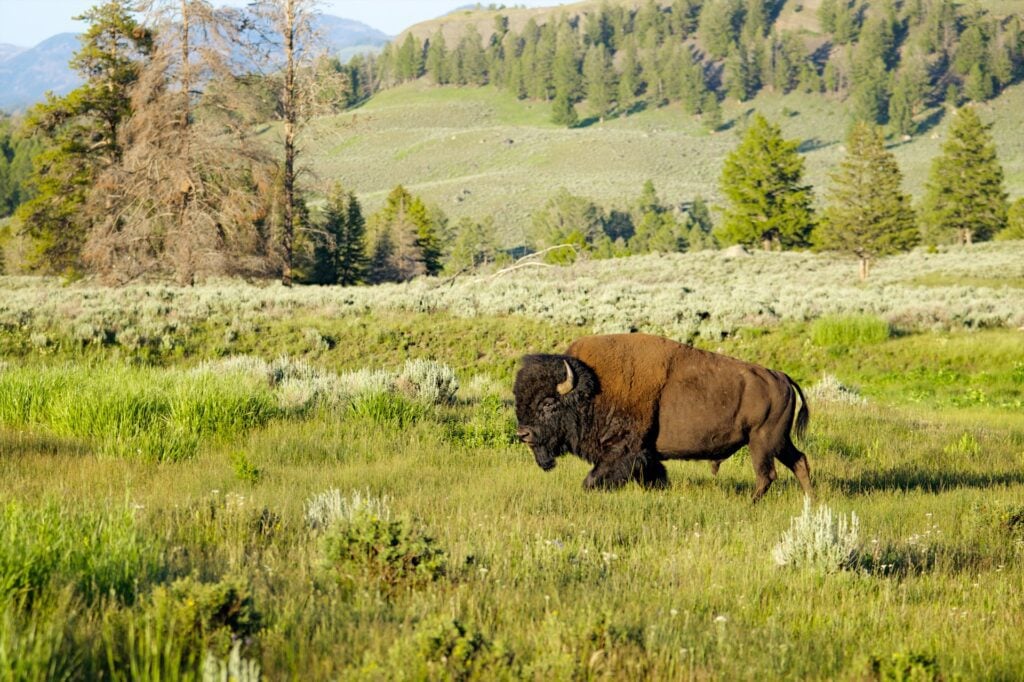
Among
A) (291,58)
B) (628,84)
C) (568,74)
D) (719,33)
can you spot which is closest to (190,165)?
(291,58)

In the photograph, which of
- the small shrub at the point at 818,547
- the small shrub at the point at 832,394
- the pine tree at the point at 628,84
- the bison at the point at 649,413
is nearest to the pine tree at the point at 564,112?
the pine tree at the point at 628,84

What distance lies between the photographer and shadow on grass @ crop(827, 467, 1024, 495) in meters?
7.67

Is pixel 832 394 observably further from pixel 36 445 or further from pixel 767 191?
pixel 767 191

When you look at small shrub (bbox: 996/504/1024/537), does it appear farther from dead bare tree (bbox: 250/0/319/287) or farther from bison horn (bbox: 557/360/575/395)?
dead bare tree (bbox: 250/0/319/287)

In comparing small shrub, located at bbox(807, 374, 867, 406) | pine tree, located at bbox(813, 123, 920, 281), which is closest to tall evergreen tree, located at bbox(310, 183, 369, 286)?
pine tree, located at bbox(813, 123, 920, 281)

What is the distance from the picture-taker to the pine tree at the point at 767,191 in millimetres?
55781

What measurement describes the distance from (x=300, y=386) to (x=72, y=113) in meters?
30.2

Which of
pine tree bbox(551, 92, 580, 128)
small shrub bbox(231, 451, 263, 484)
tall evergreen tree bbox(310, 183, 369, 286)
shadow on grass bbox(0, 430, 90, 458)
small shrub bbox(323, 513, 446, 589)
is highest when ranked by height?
pine tree bbox(551, 92, 580, 128)

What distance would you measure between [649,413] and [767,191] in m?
52.8

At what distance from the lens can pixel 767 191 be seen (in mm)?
56188

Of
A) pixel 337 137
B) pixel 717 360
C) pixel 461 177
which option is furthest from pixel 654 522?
pixel 461 177

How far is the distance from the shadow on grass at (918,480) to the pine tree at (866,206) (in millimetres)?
32565

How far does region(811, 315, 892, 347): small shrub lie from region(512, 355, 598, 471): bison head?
1300 centimetres

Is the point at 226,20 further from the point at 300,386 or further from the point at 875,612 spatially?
the point at 875,612
